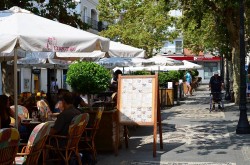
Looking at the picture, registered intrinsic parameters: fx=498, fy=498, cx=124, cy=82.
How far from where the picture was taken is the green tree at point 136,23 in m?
35.6

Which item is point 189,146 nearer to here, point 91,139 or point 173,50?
point 91,139

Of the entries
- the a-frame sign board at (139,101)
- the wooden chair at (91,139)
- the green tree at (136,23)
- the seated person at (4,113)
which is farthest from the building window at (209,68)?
the seated person at (4,113)

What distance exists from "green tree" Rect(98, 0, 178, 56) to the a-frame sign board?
24.5 metres

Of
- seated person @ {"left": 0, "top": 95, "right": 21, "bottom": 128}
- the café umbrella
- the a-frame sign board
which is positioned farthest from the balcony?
seated person @ {"left": 0, "top": 95, "right": 21, "bottom": 128}

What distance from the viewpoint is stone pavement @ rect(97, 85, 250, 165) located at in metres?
9.44

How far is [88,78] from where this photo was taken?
13.8m

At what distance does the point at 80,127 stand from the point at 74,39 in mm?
1412

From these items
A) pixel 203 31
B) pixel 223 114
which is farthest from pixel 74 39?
pixel 203 31

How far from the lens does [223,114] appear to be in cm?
1931

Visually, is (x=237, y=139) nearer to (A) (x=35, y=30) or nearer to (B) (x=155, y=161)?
(B) (x=155, y=161)

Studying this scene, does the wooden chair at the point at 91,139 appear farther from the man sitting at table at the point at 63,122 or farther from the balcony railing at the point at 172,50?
the balcony railing at the point at 172,50

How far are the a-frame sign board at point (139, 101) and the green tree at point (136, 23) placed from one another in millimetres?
24477

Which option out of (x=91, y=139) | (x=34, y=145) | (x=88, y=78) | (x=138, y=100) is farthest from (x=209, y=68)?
(x=34, y=145)

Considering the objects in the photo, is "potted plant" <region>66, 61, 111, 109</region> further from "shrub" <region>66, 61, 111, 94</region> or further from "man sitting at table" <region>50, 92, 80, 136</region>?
"man sitting at table" <region>50, 92, 80, 136</region>
